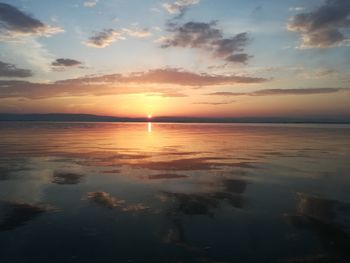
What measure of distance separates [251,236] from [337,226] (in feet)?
9.69

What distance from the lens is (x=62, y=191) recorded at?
15.2 m

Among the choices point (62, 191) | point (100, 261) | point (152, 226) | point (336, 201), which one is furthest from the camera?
point (62, 191)

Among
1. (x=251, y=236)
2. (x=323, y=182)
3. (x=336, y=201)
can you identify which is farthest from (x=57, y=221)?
(x=323, y=182)

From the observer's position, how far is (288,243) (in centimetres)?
932

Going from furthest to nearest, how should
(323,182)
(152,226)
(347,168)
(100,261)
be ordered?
(347,168), (323,182), (152,226), (100,261)

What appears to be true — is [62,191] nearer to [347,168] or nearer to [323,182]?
[323,182]

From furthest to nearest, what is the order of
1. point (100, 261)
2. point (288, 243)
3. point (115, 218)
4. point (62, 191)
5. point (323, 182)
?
point (323, 182), point (62, 191), point (115, 218), point (288, 243), point (100, 261)

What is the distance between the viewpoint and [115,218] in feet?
37.5

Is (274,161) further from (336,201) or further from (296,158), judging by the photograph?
(336,201)

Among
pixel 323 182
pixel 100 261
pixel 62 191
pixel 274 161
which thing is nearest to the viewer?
pixel 100 261

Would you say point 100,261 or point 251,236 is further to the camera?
point 251,236

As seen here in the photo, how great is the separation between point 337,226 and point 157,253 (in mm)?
5823

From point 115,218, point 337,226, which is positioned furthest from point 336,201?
point 115,218

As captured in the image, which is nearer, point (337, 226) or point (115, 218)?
point (337, 226)
